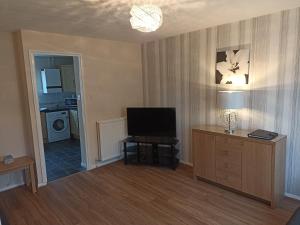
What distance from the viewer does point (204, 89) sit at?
3.57 meters

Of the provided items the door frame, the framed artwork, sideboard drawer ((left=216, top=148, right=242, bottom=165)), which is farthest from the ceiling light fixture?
the door frame

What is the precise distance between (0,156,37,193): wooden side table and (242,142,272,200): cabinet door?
2855mm

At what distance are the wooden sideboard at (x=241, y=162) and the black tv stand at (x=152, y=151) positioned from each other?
569 millimetres

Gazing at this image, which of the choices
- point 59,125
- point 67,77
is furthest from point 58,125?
point 67,77

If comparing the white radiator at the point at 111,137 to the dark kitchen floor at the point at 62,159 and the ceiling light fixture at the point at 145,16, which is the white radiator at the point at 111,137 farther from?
the ceiling light fixture at the point at 145,16

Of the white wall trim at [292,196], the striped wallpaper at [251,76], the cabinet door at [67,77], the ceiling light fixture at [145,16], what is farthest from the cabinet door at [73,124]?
the white wall trim at [292,196]

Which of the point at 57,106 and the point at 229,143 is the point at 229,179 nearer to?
the point at 229,143

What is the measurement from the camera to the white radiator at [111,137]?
13.1ft

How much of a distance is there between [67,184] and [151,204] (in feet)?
4.69

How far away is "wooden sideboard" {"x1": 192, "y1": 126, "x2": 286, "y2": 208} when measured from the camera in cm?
260

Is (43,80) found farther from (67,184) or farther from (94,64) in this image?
(67,184)

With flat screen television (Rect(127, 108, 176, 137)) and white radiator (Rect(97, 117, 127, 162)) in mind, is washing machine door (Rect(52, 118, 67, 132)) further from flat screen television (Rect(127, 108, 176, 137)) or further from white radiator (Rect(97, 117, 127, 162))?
flat screen television (Rect(127, 108, 176, 137))

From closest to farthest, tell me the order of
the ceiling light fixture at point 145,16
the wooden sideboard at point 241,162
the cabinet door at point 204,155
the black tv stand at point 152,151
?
the ceiling light fixture at point 145,16
the wooden sideboard at point 241,162
the cabinet door at point 204,155
the black tv stand at point 152,151

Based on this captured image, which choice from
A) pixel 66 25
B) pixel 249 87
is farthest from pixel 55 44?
pixel 249 87
